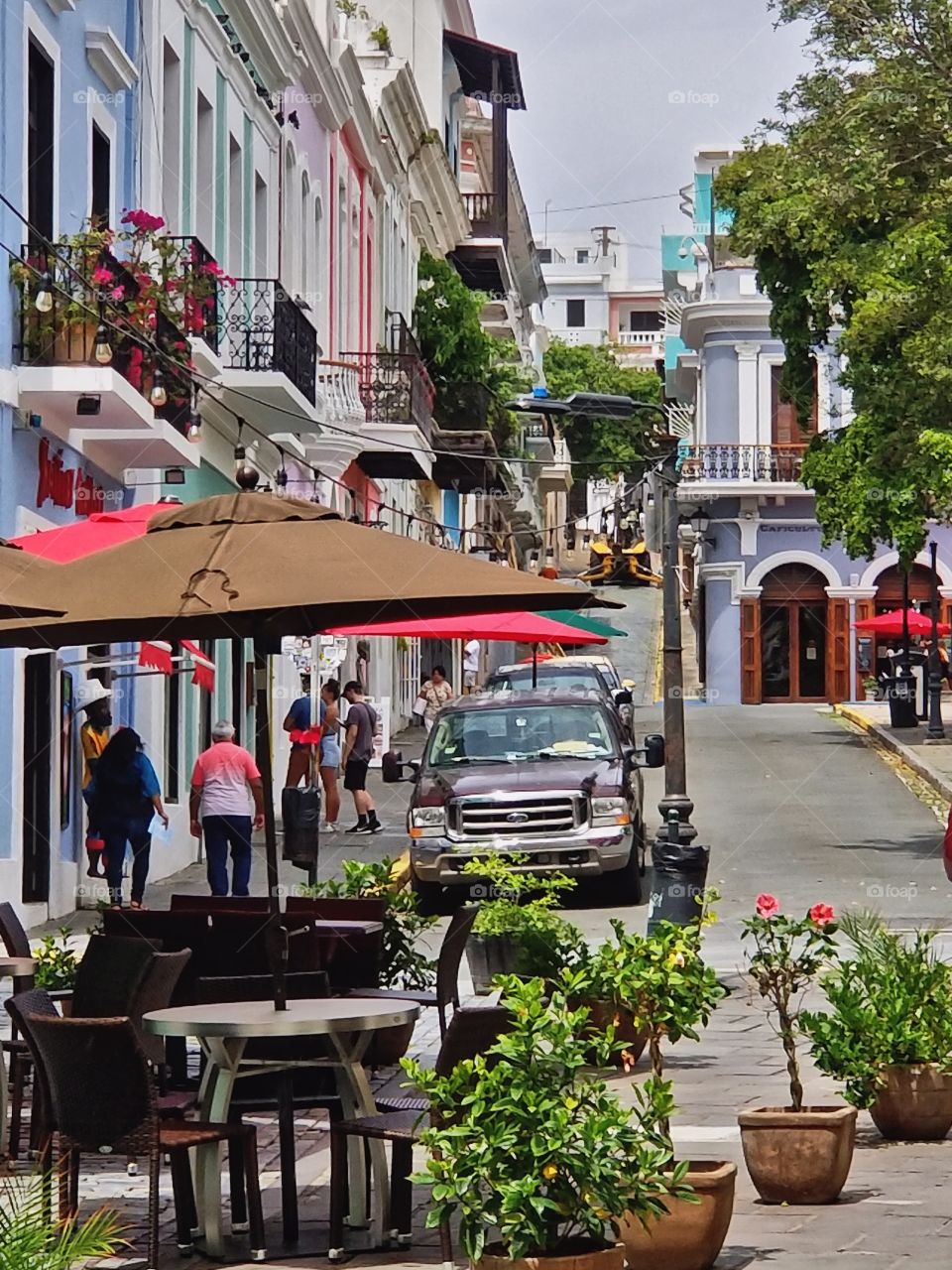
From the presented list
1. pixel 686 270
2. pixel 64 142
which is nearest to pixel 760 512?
pixel 686 270

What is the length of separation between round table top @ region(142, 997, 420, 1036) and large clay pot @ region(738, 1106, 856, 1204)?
1.30 meters

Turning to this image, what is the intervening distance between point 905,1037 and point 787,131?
46.0ft

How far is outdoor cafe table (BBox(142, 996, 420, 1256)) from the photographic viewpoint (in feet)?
24.9

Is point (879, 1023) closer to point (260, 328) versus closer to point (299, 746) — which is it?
point (299, 746)

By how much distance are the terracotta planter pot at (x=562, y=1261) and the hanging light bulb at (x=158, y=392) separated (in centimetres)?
1472

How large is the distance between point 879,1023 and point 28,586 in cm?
389

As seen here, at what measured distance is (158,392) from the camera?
66.2 feet

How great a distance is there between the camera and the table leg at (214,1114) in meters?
7.55

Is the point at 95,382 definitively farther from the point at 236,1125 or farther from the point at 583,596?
the point at 236,1125

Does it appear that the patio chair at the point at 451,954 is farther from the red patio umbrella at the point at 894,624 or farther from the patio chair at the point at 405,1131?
the red patio umbrella at the point at 894,624

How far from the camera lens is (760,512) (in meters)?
54.9

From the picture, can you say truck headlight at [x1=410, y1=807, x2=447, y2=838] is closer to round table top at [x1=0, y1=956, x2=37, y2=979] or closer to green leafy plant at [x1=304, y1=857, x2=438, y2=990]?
green leafy plant at [x1=304, y1=857, x2=438, y2=990]

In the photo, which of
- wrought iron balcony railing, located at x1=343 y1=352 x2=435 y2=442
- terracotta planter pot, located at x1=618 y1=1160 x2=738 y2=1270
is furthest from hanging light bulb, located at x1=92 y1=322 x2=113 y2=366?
wrought iron balcony railing, located at x1=343 y1=352 x2=435 y2=442

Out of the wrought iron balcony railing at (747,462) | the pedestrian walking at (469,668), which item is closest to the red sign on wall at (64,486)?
the pedestrian walking at (469,668)
